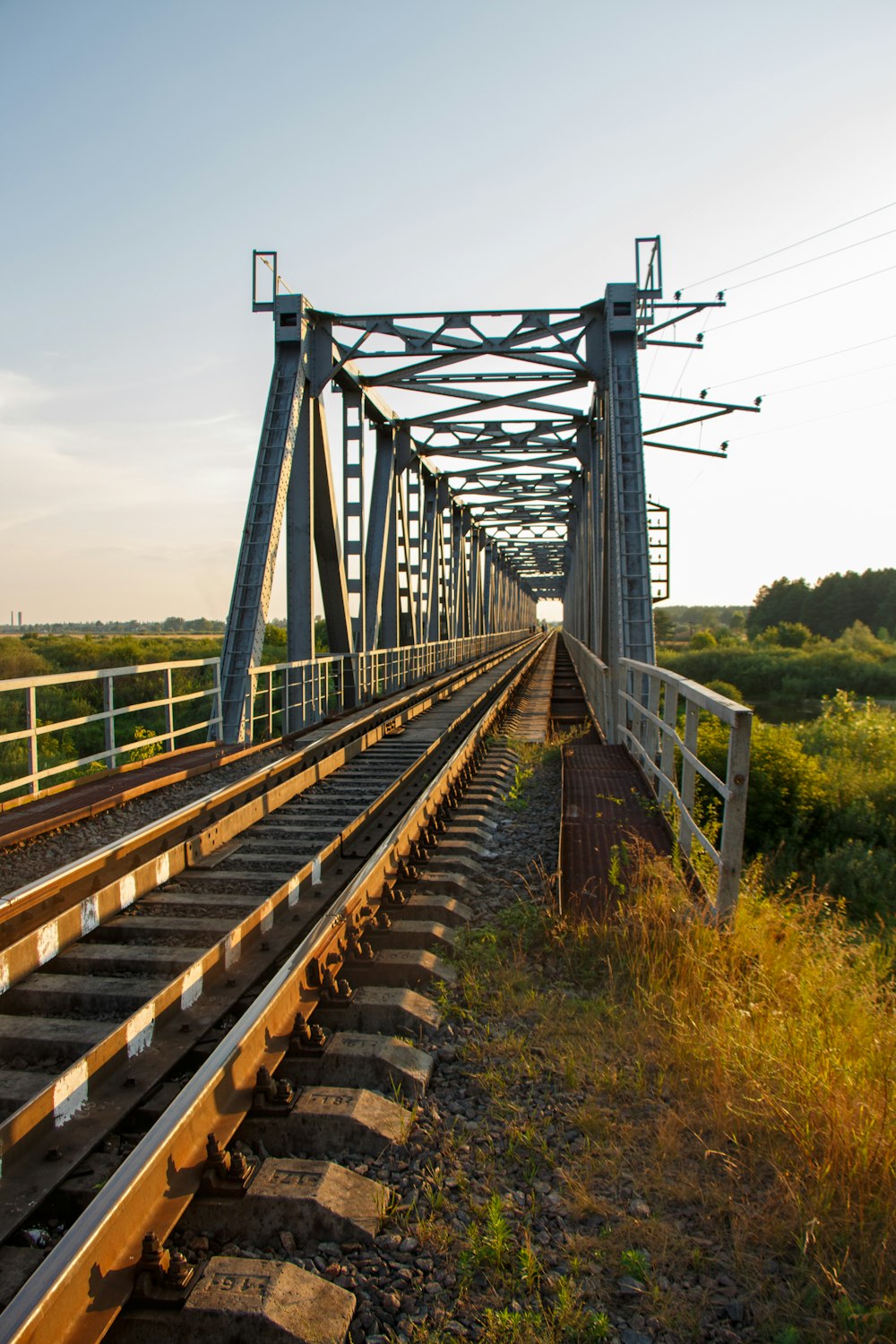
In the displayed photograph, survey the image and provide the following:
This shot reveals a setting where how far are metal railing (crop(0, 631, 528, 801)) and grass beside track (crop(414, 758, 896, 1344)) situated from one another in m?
4.45

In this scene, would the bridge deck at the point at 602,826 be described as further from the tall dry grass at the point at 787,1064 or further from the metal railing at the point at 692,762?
the tall dry grass at the point at 787,1064

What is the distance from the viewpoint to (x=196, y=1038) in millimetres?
3088

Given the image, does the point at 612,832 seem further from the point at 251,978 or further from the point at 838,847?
the point at 838,847

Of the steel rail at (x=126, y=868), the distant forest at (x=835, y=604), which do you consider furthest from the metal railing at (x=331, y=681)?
the distant forest at (x=835, y=604)

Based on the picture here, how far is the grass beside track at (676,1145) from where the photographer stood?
209 cm

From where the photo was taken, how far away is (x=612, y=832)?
20.7 ft

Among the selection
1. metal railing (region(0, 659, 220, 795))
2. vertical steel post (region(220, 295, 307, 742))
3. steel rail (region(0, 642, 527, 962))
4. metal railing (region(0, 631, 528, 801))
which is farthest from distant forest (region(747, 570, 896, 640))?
steel rail (region(0, 642, 527, 962))

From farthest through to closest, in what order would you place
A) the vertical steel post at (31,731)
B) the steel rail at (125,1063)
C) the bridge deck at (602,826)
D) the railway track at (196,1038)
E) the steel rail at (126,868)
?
the vertical steel post at (31,731), the bridge deck at (602,826), the steel rail at (126,868), the steel rail at (125,1063), the railway track at (196,1038)

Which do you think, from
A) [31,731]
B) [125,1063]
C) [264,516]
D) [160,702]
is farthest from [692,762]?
[264,516]

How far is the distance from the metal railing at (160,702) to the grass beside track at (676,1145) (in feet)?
14.6

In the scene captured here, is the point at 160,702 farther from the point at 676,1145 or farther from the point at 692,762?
the point at 676,1145

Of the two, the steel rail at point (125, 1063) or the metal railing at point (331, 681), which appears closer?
the steel rail at point (125, 1063)

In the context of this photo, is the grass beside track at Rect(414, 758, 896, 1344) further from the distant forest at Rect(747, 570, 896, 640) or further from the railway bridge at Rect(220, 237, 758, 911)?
the distant forest at Rect(747, 570, 896, 640)

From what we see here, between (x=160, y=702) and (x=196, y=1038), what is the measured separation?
570cm
